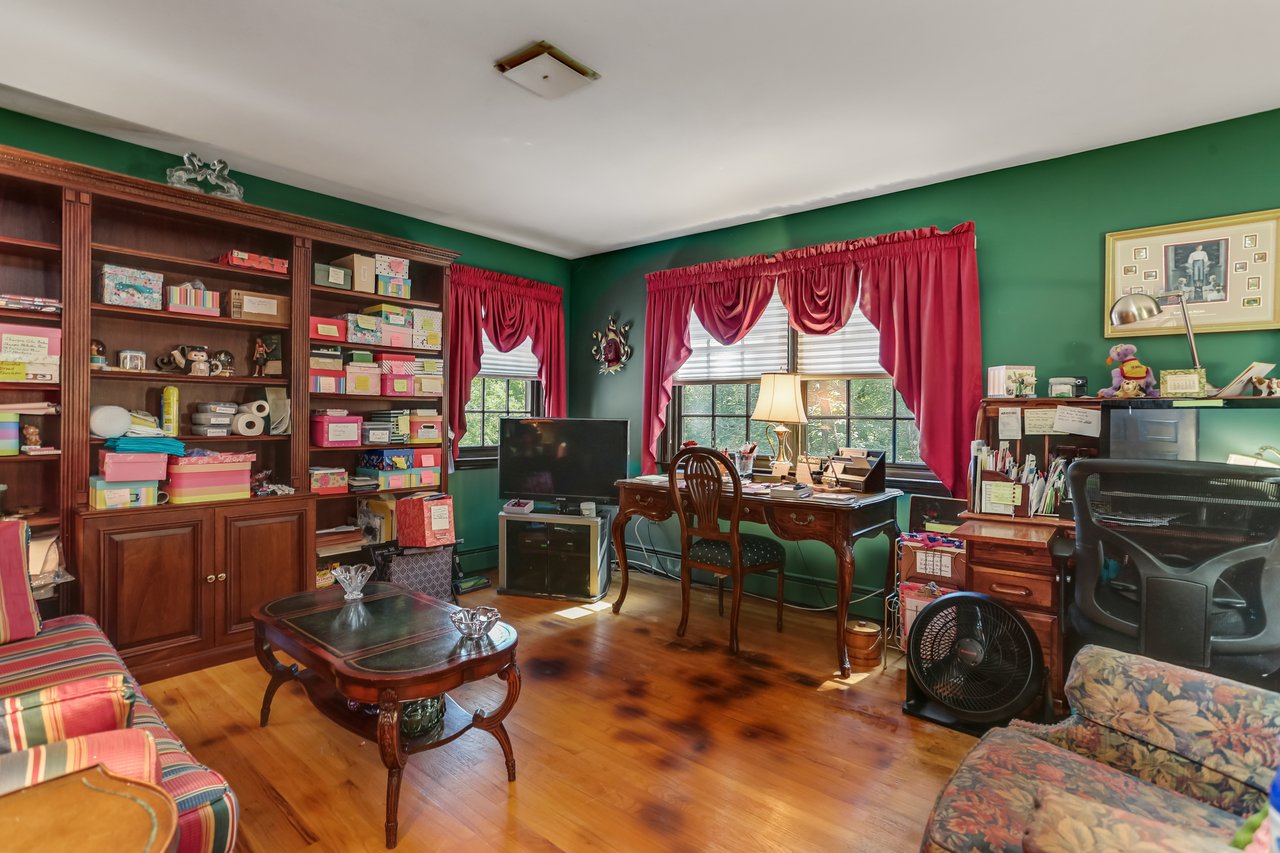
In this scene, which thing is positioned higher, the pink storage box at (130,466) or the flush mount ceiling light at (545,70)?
the flush mount ceiling light at (545,70)

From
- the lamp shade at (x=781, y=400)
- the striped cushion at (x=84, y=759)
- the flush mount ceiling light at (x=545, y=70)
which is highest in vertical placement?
the flush mount ceiling light at (x=545, y=70)

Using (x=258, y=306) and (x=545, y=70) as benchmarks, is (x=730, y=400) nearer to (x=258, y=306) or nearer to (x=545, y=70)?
(x=545, y=70)

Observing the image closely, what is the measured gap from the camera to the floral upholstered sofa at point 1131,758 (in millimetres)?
1217

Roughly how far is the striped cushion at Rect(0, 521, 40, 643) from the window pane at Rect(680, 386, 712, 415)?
11.8ft

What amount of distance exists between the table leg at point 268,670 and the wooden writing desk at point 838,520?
6.55 feet

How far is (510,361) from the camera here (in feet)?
16.5

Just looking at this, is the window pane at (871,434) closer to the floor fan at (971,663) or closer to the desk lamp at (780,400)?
the desk lamp at (780,400)

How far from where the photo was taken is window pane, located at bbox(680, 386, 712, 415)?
15.5 feet

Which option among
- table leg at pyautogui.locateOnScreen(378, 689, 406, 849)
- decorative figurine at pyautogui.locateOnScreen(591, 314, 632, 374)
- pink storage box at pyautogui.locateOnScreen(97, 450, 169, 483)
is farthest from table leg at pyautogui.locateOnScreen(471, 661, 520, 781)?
decorative figurine at pyautogui.locateOnScreen(591, 314, 632, 374)

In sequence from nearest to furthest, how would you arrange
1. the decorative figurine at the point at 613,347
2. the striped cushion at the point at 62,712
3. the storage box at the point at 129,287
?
the striped cushion at the point at 62,712 < the storage box at the point at 129,287 < the decorative figurine at the point at 613,347

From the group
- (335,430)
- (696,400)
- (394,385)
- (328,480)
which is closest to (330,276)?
(394,385)

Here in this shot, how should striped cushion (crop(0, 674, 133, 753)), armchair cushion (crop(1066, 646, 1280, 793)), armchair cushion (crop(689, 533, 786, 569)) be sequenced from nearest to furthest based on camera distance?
striped cushion (crop(0, 674, 133, 753))
armchair cushion (crop(1066, 646, 1280, 793))
armchair cushion (crop(689, 533, 786, 569))

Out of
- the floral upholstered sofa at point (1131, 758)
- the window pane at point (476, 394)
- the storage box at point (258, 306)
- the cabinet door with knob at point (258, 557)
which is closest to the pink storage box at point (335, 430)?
the cabinet door with knob at point (258, 557)

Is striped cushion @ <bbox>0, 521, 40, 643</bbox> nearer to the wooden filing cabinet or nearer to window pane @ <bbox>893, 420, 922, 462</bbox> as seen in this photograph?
the wooden filing cabinet
